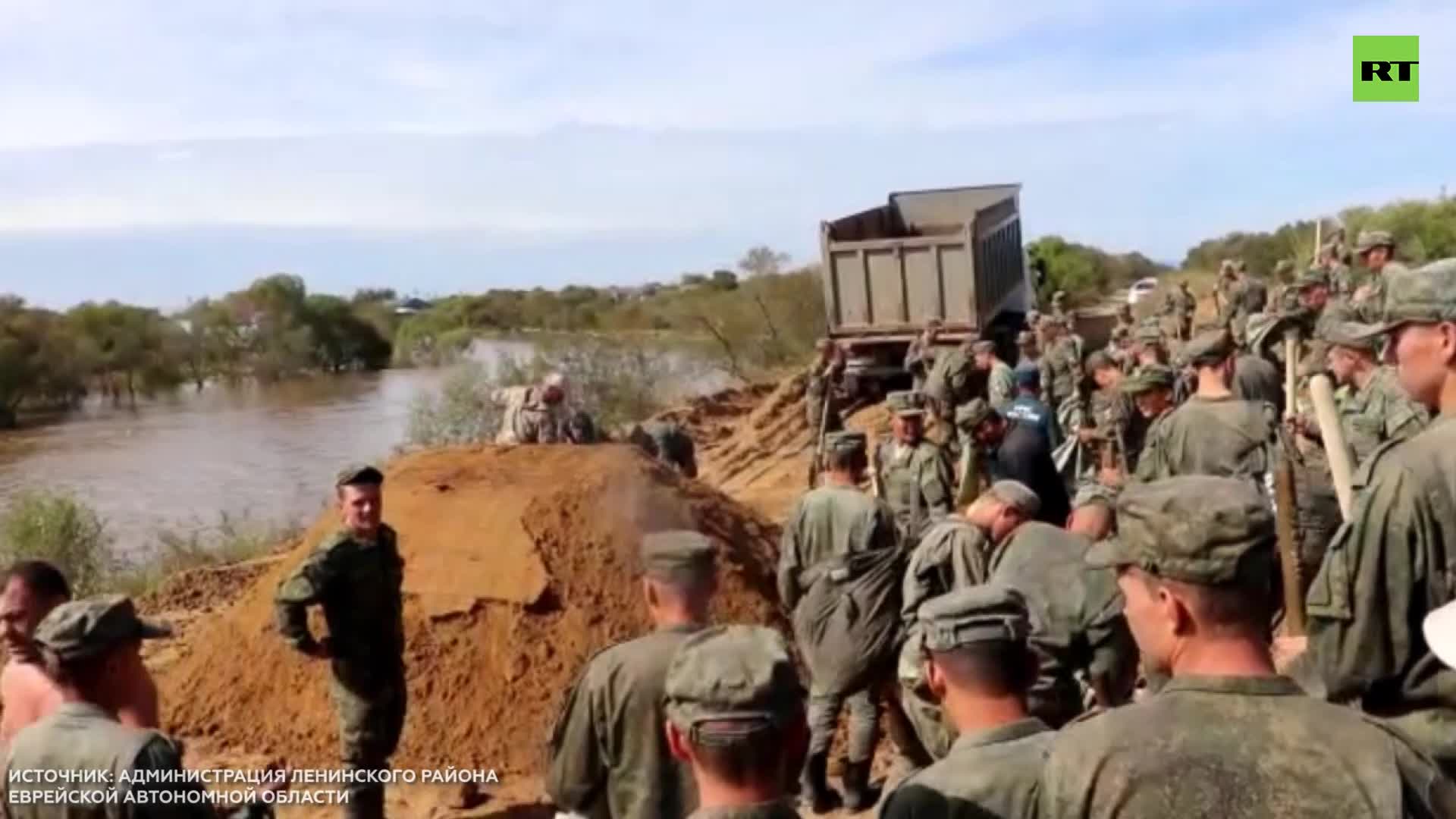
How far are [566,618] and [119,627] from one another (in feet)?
15.5

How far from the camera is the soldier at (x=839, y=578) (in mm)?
6645

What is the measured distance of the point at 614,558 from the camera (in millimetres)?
8438

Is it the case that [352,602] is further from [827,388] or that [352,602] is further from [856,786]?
[827,388]

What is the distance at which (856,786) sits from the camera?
6.95 meters

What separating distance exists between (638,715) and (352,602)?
2.93 metres

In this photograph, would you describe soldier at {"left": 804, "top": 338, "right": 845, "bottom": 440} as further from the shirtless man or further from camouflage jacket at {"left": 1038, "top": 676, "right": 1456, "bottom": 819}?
camouflage jacket at {"left": 1038, "top": 676, "right": 1456, "bottom": 819}

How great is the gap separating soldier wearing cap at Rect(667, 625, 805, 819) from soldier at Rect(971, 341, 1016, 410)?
726cm

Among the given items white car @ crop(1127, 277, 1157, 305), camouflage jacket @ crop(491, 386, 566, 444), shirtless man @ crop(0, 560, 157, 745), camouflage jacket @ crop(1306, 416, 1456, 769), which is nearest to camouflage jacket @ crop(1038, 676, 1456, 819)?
camouflage jacket @ crop(1306, 416, 1456, 769)

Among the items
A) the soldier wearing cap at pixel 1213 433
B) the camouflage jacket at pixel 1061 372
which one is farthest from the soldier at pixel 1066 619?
the camouflage jacket at pixel 1061 372

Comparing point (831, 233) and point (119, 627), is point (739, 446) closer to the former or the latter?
point (831, 233)

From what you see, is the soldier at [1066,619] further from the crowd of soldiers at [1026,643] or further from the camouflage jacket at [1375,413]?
the camouflage jacket at [1375,413]

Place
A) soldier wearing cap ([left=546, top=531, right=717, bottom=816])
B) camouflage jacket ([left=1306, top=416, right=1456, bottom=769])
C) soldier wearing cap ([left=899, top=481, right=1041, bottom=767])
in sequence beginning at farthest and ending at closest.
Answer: soldier wearing cap ([left=899, top=481, right=1041, bottom=767]) < soldier wearing cap ([left=546, top=531, right=717, bottom=816]) < camouflage jacket ([left=1306, top=416, right=1456, bottom=769])


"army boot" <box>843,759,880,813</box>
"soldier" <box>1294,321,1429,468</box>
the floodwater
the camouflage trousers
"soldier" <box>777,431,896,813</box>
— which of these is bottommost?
the floodwater

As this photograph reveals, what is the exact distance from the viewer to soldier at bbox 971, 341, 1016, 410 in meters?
10.8
